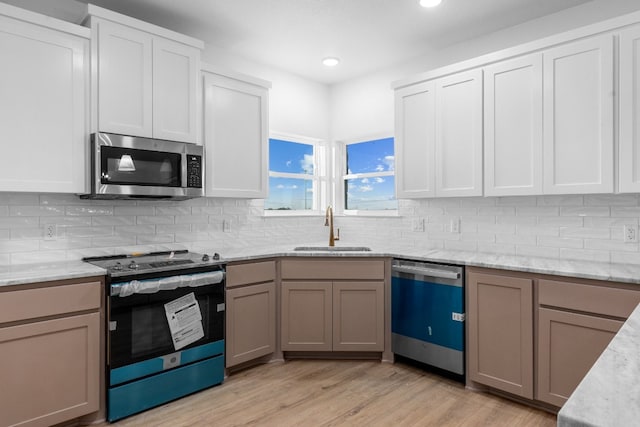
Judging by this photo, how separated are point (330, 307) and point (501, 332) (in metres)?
1.27

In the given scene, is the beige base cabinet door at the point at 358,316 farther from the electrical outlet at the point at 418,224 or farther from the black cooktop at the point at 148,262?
the black cooktop at the point at 148,262

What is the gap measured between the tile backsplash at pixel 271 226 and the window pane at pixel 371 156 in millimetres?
553

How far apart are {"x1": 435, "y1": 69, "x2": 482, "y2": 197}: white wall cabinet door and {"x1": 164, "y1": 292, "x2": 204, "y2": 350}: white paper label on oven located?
6.66 ft

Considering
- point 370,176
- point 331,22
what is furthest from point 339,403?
point 331,22

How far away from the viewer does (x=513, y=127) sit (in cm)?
286

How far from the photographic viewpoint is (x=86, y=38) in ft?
8.29

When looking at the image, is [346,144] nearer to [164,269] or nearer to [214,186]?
[214,186]

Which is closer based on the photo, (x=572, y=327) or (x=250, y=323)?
(x=572, y=327)

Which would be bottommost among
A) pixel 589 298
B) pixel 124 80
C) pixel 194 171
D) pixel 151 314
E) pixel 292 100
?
pixel 151 314

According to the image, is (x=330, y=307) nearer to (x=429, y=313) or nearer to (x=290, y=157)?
(x=429, y=313)

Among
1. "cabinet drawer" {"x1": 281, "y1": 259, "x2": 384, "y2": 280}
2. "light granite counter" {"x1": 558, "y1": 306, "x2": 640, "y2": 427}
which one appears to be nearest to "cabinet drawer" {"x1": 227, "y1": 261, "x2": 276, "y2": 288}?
"cabinet drawer" {"x1": 281, "y1": 259, "x2": 384, "y2": 280}

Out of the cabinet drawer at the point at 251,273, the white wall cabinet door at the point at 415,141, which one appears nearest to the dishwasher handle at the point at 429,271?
the white wall cabinet door at the point at 415,141

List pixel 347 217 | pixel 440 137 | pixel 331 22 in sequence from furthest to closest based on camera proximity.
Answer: pixel 347 217 → pixel 440 137 → pixel 331 22

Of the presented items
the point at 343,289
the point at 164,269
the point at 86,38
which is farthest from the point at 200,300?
the point at 86,38
